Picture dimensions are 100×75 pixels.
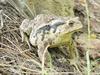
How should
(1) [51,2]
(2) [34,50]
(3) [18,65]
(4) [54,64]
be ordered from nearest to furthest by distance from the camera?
(3) [18,65] < (4) [54,64] < (2) [34,50] < (1) [51,2]

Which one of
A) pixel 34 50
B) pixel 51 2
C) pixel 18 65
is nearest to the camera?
pixel 18 65

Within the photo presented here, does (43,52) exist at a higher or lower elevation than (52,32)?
lower

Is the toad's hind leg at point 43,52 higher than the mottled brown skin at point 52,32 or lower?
lower

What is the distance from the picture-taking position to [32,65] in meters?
3.95

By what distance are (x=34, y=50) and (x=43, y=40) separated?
244 mm

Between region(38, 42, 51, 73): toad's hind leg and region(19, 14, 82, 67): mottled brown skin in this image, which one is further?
region(38, 42, 51, 73): toad's hind leg

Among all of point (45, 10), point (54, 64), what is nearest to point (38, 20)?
point (45, 10)

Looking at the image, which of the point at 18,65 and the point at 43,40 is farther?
the point at 43,40

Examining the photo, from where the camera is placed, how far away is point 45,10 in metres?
4.83

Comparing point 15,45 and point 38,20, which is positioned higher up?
point 38,20

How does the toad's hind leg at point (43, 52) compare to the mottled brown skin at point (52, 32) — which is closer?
the mottled brown skin at point (52, 32)

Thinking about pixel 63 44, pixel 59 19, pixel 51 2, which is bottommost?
pixel 63 44

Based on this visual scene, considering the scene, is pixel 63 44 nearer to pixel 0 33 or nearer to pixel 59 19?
pixel 59 19

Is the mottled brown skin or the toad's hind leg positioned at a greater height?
the mottled brown skin
